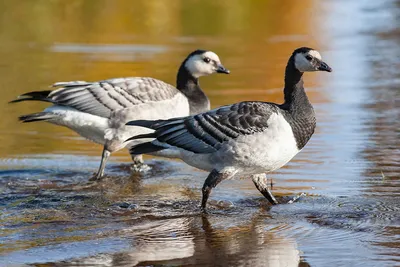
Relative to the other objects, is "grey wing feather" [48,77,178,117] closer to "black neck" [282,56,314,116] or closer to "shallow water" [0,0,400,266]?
"shallow water" [0,0,400,266]

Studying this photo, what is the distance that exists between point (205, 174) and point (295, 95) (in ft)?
7.09

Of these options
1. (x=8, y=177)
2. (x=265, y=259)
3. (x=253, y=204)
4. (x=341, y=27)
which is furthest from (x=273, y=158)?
(x=341, y=27)

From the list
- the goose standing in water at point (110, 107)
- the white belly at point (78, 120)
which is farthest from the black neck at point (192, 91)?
the white belly at point (78, 120)

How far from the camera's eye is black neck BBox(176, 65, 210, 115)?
12117mm

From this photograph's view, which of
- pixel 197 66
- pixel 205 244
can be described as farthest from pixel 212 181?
pixel 197 66

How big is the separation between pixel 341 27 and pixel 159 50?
6.40m

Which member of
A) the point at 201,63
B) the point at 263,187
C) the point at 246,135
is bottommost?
the point at 263,187

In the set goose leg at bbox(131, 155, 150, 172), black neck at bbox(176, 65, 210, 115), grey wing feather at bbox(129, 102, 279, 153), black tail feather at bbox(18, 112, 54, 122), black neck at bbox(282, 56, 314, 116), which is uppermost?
black neck at bbox(282, 56, 314, 116)

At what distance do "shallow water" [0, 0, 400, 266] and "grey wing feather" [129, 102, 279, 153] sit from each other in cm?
69

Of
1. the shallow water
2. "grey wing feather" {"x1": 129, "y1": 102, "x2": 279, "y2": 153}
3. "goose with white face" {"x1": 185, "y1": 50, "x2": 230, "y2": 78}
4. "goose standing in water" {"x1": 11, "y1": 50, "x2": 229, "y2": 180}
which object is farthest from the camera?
"goose with white face" {"x1": 185, "y1": 50, "x2": 230, "y2": 78}

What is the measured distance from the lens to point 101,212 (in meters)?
9.23

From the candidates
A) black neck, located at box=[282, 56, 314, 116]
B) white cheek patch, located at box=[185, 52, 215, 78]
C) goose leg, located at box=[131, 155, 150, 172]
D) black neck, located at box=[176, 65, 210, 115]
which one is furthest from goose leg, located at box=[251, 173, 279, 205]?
white cheek patch, located at box=[185, 52, 215, 78]

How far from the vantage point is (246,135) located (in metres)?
9.04

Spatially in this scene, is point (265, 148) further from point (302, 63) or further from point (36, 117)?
point (36, 117)
